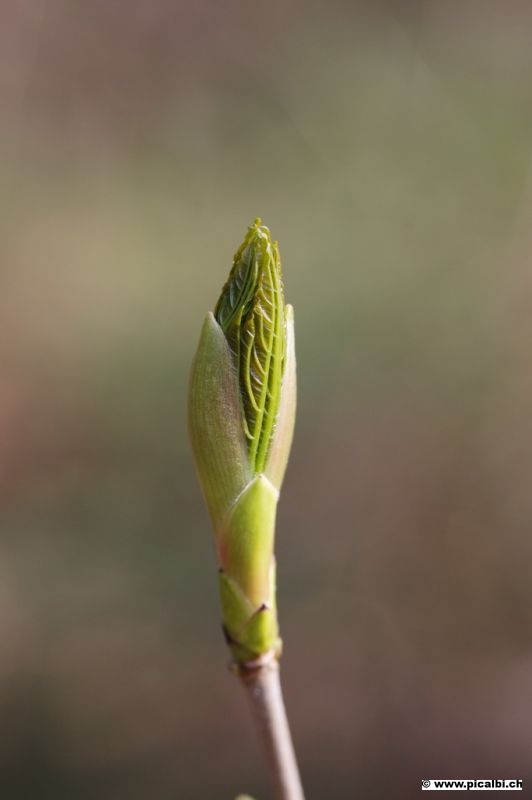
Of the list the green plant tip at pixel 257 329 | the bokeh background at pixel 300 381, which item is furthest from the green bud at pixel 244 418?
the bokeh background at pixel 300 381

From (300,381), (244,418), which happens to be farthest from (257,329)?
(300,381)

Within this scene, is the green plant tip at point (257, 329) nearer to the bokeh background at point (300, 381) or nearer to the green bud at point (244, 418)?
the green bud at point (244, 418)

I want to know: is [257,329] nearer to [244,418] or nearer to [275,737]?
[244,418]

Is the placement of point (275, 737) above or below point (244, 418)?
below

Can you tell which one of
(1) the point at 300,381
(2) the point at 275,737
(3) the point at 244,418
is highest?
(1) the point at 300,381

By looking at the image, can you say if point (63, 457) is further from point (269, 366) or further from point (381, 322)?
point (269, 366)

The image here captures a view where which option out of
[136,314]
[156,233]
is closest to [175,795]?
[136,314]
